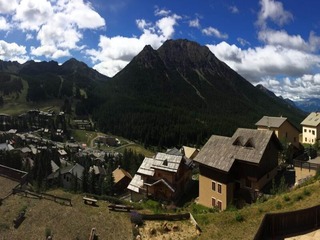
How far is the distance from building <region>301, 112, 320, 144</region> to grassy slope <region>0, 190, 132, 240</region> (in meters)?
65.2

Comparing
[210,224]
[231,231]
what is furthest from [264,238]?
[210,224]

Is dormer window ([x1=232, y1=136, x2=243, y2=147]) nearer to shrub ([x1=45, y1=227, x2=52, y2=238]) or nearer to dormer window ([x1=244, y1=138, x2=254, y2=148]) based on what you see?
dormer window ([x1=244, y1=138, x2=254, y2=148])

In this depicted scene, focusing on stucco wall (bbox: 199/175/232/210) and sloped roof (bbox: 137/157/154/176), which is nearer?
stucco wall (bbox: 199/175/232/210)

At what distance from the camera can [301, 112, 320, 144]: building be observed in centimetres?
8206

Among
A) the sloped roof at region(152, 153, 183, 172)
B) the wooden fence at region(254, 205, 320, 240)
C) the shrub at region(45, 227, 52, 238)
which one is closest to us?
the wooden fence at region(254, 205, 320, 240)

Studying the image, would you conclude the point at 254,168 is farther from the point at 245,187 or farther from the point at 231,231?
the point at 231,231

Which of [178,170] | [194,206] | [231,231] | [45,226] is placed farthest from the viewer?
[178,170]

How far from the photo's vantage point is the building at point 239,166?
132ft

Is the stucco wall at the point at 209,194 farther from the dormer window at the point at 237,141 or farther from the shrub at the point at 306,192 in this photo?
the shrub at the point at 306,192

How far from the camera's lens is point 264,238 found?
18875mm

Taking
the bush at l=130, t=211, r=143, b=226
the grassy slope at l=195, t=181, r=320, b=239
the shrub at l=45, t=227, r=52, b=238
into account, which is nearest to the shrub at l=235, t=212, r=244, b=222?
the grassy slope at l=195, t=181, r=320, b=239

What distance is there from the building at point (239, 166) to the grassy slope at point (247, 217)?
42.8 feet

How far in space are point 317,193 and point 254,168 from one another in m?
14.2

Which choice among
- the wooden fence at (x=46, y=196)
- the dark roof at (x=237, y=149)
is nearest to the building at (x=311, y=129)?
the dark roof at (x=237, y=149)
